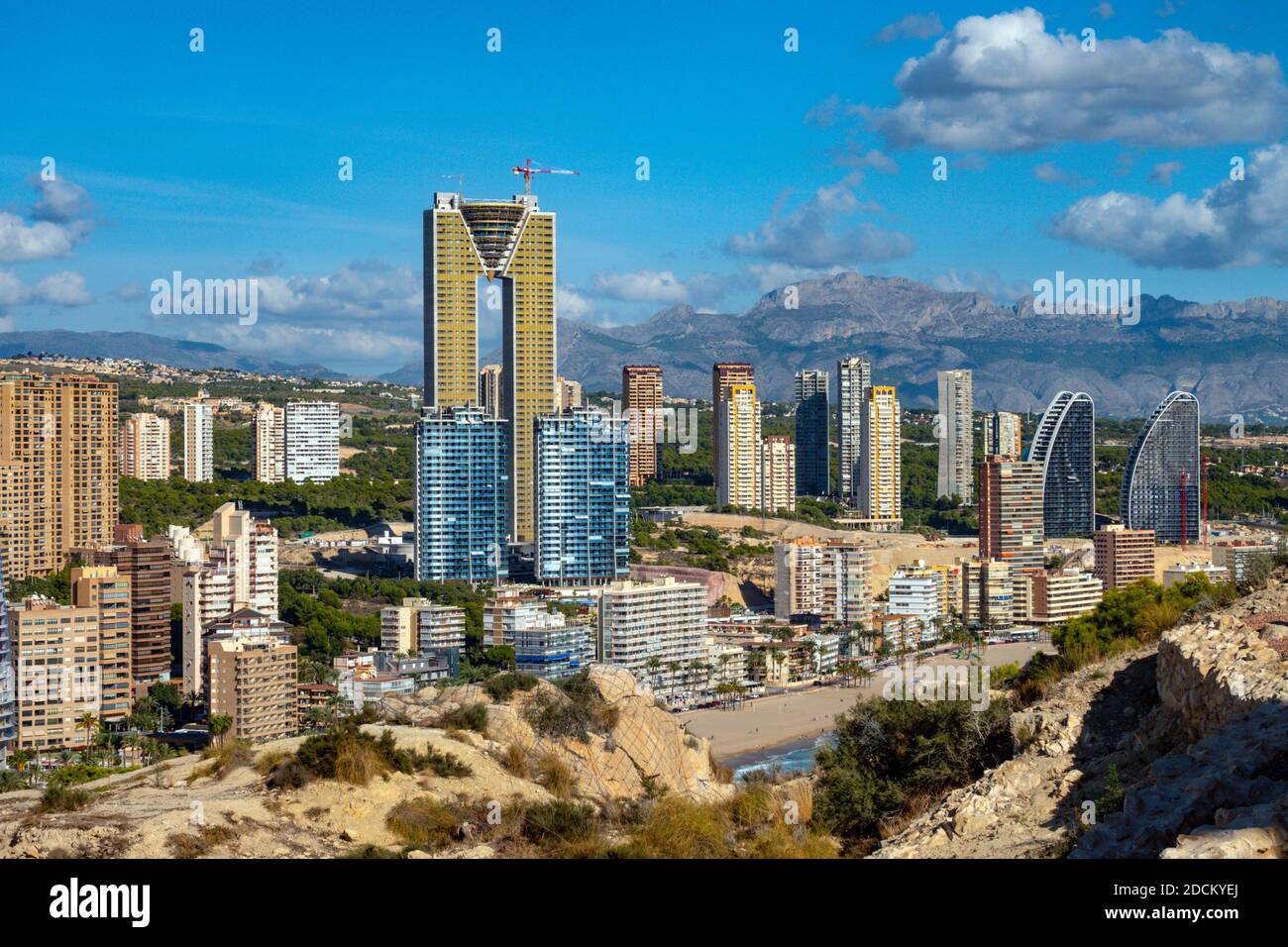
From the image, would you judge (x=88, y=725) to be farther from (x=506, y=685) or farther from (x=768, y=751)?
(x=506, y=685)

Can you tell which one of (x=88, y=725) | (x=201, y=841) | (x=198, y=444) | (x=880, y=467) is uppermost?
(x=198, y=444)

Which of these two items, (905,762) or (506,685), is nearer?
(905,762)

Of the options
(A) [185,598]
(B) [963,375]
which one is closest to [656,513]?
(B) [963,375]

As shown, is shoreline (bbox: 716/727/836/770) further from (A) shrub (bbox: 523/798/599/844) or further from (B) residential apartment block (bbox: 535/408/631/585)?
(B) residential apartment block (bbox: 535/408/631/585)

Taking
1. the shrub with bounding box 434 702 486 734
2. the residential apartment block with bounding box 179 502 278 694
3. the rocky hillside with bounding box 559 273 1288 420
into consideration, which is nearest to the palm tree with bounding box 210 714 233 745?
the residential apartment block with bounding box 179 502 278 694

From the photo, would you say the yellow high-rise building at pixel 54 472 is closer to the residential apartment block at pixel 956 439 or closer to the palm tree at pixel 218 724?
the palm tree at pixel 218 724

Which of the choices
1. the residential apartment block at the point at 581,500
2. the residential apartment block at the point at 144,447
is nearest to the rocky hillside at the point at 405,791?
the residential apartment block at the point at 581,500

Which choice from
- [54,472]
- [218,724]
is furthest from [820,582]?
[218,724]
